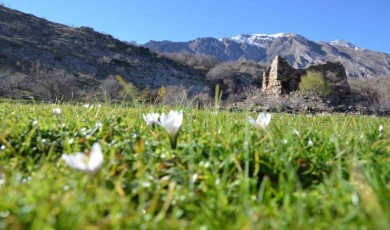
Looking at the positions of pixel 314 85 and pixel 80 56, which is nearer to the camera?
pixel 314 85

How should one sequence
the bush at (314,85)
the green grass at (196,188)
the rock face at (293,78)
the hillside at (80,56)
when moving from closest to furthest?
the green grass at (196,188)
the bush at (314,85)
the rock face at (293,78)
the hillside at (80,56)

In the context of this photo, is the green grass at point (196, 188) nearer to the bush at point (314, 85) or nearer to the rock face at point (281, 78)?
the rock face at point (281, 78)

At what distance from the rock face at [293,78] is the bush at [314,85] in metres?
0.67

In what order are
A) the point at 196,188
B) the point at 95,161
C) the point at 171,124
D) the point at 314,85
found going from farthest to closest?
the point at 314,85, the point at 171,124, the point at 196,188, the point at 95,161

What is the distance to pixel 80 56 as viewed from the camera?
69.8 meters

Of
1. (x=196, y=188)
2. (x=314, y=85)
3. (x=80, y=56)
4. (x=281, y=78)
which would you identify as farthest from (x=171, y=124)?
(x=80, y=56)

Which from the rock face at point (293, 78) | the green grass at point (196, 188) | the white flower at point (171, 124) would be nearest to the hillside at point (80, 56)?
the rock face at point (293, 78)

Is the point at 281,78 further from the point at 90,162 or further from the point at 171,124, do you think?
the point at 90,162

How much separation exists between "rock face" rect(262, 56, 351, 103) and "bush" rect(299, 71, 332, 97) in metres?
0.67

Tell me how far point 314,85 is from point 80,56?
4572cm

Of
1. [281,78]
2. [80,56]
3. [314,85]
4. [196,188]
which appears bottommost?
[196,188]

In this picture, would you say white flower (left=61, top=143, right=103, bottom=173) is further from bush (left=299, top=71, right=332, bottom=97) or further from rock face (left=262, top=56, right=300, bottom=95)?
bush (left=299, top=71, right=332, bottom=97)

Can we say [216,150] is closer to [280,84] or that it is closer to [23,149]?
[23,149]

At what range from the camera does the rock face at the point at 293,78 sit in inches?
1484
